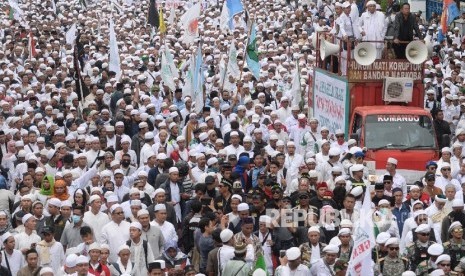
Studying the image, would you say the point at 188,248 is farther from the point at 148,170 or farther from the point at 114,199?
the point at 148,170

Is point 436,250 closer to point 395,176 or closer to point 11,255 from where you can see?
point 395,176

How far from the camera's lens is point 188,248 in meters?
16.0

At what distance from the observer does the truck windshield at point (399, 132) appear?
19891 millimetres

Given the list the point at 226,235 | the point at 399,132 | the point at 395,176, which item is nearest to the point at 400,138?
the point at 399,132

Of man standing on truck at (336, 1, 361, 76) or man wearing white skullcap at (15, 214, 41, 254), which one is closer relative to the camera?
man wearing white skullcap at (15, 214, 41, 254)

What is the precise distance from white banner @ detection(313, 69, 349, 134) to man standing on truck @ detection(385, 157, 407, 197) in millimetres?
2753

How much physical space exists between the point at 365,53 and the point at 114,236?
733 centimetres

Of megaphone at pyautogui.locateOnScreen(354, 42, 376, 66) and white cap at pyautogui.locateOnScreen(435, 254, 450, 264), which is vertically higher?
megaphone at pyautogui.locateOnScreen(354, 42, 376, 66)

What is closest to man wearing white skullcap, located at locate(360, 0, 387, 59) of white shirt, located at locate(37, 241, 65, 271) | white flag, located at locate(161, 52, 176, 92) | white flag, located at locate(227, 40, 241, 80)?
white flag, located at locate(227, 40, 241, 80)

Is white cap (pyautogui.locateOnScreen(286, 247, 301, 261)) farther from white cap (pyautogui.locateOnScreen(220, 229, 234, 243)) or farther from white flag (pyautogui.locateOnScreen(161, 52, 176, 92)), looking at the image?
white flag (pyautogui.locateOnScreen(161, 52, 176, 92))

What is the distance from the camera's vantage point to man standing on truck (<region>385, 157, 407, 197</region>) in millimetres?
18188

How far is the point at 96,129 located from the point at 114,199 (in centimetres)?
618

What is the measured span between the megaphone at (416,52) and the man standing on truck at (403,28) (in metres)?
0.74

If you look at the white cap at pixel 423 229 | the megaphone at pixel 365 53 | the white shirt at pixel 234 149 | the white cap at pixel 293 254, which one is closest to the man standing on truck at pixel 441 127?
the megaphone at pixel 365 53
